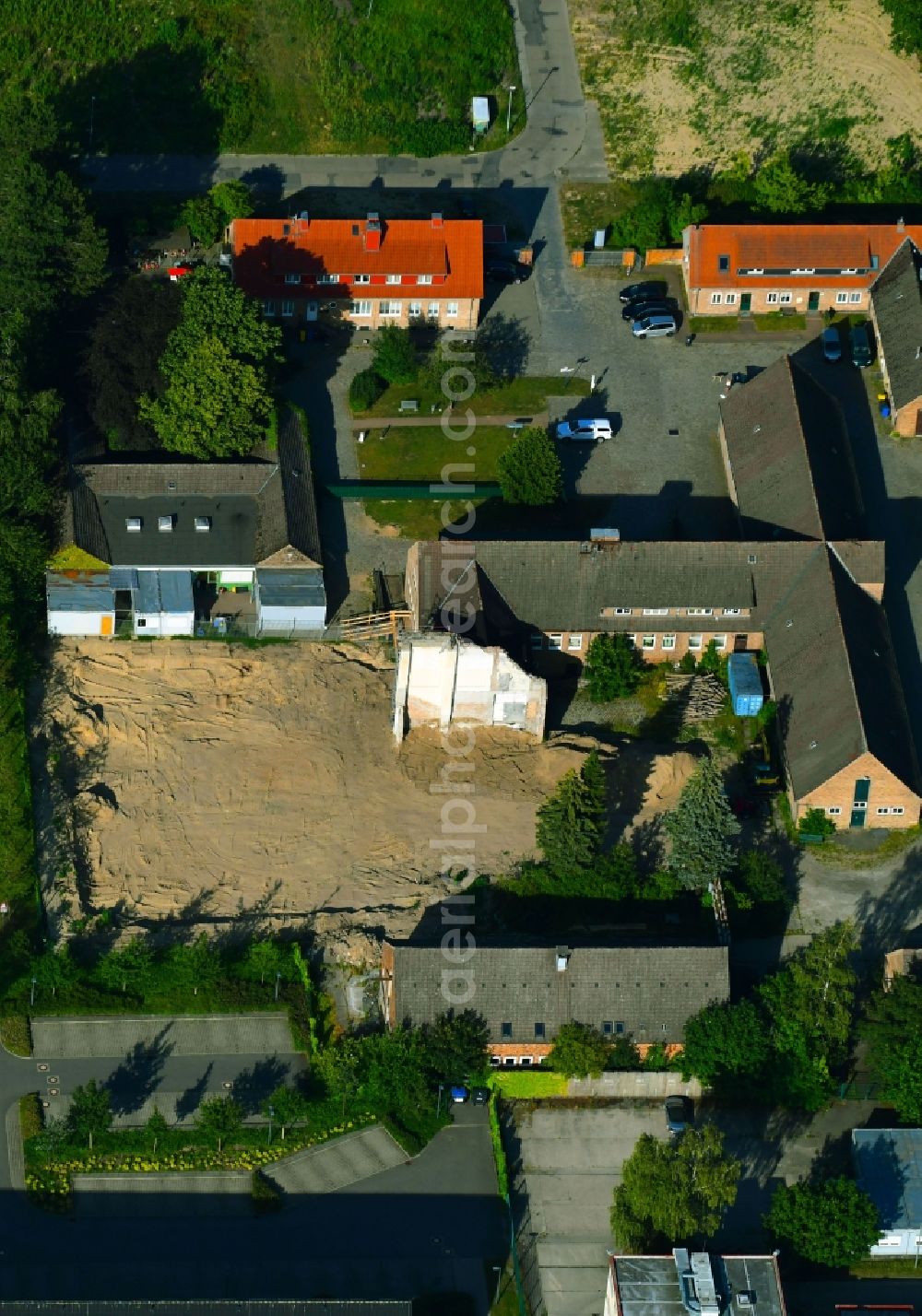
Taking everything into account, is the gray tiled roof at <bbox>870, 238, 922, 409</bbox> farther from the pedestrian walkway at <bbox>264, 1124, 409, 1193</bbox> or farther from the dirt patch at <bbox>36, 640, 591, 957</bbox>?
the pedestrian walkway at <bbox>264, 1124, 409, 1193</bbox>

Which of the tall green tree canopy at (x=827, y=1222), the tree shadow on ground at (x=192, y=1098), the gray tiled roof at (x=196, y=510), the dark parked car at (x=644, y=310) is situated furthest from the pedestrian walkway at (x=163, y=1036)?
the dark parked car at (x=644, y=310)

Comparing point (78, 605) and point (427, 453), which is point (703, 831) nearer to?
point (427, 453)

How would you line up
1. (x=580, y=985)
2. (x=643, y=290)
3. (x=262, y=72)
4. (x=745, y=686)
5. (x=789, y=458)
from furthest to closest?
(x=262, y=72)
(x=643, y=290)
(x=789, y=458)
(x=745, y=686)
(x=580, y=985)

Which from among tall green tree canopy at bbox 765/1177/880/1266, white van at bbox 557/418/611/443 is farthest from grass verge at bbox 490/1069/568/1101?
white van at bbox 557/418/611/443

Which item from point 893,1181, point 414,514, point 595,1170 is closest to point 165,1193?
point 595,1170

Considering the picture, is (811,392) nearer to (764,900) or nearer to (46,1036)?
(764,900)

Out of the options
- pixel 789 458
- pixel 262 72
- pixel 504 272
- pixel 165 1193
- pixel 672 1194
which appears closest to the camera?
pixel 672 1194

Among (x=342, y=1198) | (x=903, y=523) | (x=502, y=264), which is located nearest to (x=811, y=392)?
(x=903, y=523)
